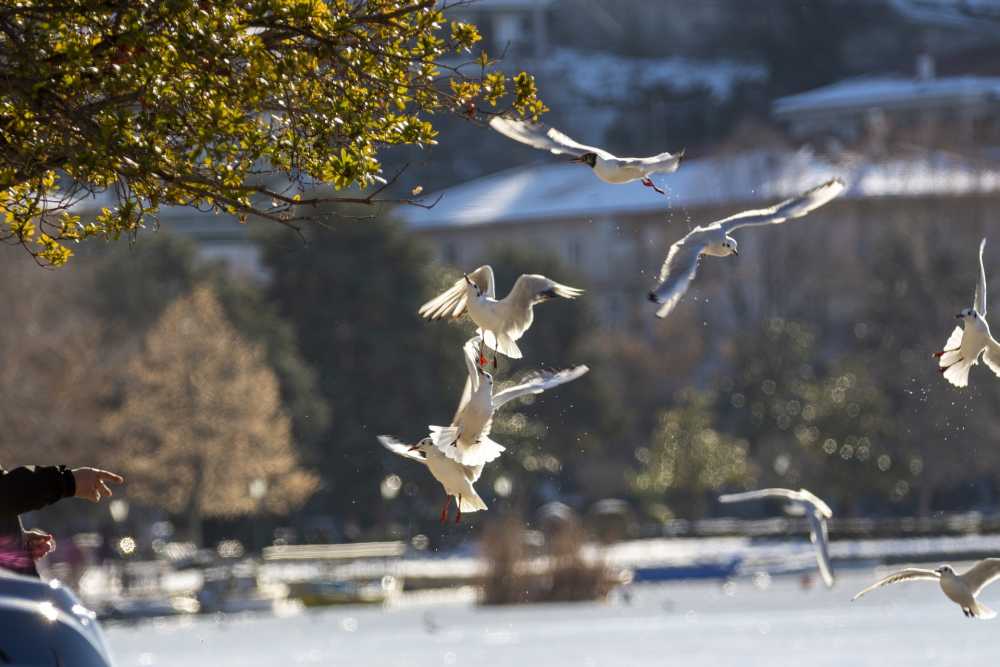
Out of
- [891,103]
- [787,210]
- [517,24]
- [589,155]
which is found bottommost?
[517,24]

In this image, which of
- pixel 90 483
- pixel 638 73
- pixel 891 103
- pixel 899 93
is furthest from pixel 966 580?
pixel 638 73

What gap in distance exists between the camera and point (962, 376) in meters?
9.34

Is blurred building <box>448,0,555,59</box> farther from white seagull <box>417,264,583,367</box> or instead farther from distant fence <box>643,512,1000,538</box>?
white seagull <box>417,264,583,367</box>

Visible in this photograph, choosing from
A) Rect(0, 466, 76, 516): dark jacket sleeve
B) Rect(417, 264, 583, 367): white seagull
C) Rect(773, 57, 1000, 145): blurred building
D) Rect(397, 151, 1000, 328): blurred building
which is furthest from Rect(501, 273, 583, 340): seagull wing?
Rect(773, 57, 1000, 145): blurred building

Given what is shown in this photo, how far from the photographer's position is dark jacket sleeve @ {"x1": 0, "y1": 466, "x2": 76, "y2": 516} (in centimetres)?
639

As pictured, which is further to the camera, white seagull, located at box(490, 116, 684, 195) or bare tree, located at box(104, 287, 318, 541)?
bare tree, located at box(104, 287, 318, 541)

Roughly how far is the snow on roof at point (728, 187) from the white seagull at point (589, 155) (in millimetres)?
40041

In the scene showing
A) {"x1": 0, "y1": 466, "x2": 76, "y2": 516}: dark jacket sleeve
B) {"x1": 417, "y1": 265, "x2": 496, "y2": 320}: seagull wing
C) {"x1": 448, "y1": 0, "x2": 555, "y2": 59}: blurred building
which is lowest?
{"x1": 448, "y1": 0, "x2": 555, "y2": 59}: blurred building

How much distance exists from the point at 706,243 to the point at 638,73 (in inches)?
5061

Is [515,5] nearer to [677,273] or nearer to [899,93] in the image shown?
[899,93]

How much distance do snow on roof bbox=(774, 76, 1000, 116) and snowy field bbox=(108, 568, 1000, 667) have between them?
58894 mm

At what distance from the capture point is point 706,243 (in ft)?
27.1

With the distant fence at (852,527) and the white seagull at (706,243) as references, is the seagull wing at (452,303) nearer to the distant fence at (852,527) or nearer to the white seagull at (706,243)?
the white seagull at (706,243)

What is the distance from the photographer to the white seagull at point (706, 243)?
7.55 metres
